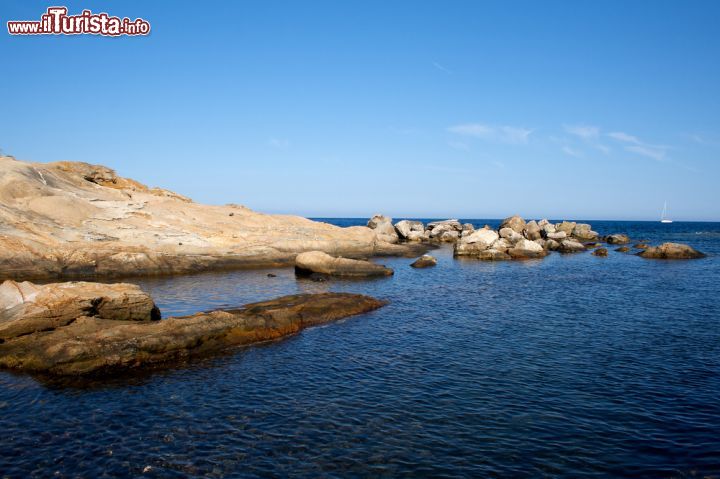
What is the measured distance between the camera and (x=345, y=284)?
1676 inches

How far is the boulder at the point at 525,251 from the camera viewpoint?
2665 inches

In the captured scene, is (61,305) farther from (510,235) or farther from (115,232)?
Answer: (510,235)

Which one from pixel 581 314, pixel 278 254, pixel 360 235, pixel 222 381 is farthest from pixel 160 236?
pixel 581 314

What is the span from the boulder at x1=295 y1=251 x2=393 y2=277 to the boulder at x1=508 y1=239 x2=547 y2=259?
1130 inches

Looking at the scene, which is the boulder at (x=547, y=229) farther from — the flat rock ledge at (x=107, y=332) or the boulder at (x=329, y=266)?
the flat rock ledge at (x=107, y=332)

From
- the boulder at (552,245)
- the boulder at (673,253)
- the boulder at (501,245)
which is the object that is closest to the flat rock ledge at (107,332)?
the boulder at (501,245)

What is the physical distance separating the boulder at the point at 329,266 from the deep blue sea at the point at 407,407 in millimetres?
17180

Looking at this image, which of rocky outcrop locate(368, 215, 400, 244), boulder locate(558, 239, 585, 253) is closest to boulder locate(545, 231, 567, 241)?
boulder locate(558, 239, 585, 253)

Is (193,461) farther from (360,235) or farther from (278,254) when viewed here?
(360,235)

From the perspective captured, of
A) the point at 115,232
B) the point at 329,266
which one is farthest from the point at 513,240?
the point at 115,232

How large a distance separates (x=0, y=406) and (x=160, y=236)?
32920 millimetres

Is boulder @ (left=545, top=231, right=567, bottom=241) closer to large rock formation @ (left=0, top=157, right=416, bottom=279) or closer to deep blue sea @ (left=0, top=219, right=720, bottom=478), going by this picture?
large rock formation @ (left=0, top=157, right=416, bottom=279)

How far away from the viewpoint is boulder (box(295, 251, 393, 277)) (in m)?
46.3

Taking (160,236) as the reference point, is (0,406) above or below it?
below
